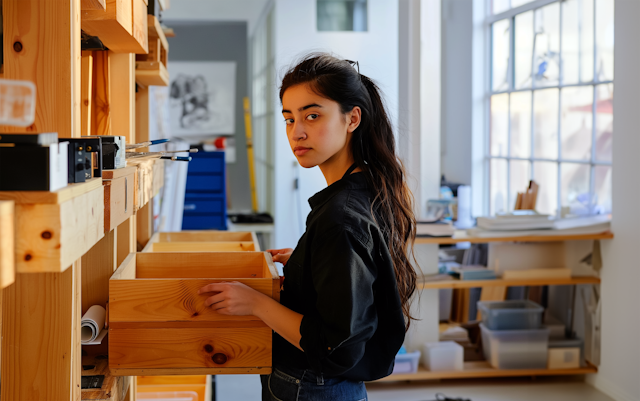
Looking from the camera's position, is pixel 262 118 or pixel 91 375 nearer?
pixel 91 375

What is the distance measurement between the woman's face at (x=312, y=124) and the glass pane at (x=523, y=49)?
11.3 feet

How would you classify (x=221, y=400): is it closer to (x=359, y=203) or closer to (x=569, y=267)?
(x=569, y=267)

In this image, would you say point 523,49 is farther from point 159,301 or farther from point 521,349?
point 159,301

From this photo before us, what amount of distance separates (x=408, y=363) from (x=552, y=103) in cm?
203

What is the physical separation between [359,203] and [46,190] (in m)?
0.72

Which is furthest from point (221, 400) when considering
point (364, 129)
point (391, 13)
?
point (391, 13)

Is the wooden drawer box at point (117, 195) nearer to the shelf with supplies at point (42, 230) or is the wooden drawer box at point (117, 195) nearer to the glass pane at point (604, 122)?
the shelf with supplies at point (42, 230)

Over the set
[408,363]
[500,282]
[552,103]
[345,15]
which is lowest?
[408,363]

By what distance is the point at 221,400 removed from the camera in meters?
3.52

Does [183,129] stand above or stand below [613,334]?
above

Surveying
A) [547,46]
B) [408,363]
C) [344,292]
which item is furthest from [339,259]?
[547,46]

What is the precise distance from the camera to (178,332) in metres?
1.28

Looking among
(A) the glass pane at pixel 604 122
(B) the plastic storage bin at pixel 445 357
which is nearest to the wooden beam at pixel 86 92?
(B) the plastic storage bin at pixel 445 357

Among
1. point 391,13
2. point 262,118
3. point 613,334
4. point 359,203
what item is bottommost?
point 613,334
